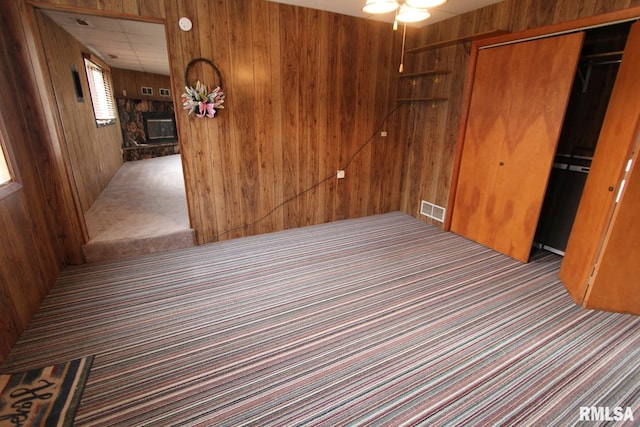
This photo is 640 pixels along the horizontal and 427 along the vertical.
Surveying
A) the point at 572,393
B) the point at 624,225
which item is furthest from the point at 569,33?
the point at 572,393

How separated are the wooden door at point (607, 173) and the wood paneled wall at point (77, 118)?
467cm

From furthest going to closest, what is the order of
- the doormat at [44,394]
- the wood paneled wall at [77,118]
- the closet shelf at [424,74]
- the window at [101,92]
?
1. the window at [101,92]
2. the closet shelf at [424,74]
3. the wood paneled wall at [77,118]
4. the doormat at [44,394]

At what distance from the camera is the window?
17.9 ft

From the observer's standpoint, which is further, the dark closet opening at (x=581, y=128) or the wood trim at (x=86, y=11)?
the dark closet opening at (x=581, y=128)

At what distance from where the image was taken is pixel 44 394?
5.38ft

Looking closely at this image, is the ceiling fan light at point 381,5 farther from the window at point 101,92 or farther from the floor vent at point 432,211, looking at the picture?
the window at point 101,92

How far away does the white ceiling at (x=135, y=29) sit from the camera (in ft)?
10.7

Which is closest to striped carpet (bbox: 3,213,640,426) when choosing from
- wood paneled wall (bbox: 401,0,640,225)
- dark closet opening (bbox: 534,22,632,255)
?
dark closet opening (bbox: 534,22,632,255)

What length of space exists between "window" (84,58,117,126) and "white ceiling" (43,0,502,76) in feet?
1.01

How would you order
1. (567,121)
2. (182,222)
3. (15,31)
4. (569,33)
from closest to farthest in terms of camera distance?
(15,31)
(569,33)
(567,121)
(182,222)

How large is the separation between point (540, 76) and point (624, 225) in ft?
4.86

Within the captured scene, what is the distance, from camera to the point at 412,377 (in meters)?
1.78

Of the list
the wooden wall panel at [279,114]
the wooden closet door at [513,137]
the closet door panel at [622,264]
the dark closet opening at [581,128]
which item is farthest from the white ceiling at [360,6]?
the closet door panel at [622,264]

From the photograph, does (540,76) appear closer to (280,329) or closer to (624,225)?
(624,225)
